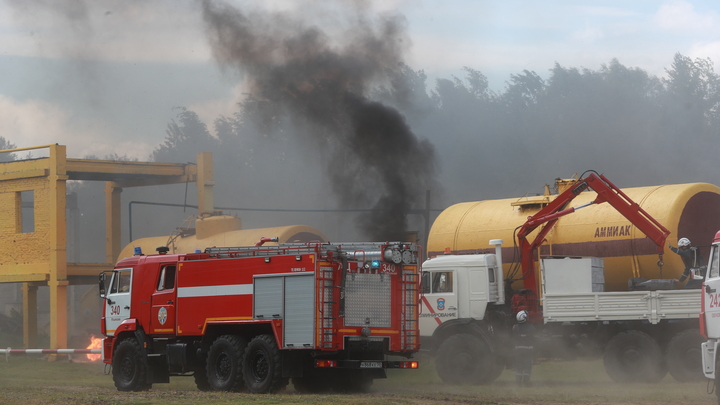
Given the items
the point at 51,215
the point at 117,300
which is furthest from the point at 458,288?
the point at 51,215

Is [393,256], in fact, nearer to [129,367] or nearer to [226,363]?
[226,363]

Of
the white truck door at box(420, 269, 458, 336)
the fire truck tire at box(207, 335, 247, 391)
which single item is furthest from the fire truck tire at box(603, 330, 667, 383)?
the fire truck tire at box(207, 335, 247, 391)

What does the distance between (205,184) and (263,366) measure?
23256 millimetres

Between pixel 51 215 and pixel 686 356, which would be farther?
pixel 51 215

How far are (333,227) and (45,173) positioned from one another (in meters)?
30.4

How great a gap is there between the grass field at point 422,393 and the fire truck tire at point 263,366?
0.39 meters

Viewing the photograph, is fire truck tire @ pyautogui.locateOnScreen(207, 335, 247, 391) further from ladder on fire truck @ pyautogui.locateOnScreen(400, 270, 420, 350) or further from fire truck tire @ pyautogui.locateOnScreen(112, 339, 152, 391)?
ladder on fire truck @ pyautogui.locateOnScreen(400, 270, 420, 350)

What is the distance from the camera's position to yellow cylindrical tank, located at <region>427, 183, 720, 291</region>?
20.6 meters

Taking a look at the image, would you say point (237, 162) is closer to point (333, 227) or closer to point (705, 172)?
point (333, 227)

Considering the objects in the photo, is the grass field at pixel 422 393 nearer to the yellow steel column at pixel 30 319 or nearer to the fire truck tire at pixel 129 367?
the fire truck tire at pixel 129 367

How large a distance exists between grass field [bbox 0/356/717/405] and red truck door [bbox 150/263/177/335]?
135 cm

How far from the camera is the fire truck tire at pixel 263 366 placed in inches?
637

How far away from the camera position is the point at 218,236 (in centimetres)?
3478

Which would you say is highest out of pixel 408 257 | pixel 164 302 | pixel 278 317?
pixel 408 257
